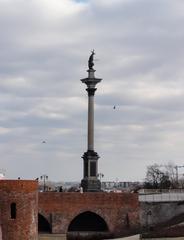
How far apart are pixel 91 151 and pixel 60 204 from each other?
529 centimetres

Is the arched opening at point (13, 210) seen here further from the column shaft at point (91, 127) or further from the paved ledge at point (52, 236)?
the column shaft at point (91, 127)

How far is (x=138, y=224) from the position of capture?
4694 cm

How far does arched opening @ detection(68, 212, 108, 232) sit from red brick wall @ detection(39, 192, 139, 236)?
149cm

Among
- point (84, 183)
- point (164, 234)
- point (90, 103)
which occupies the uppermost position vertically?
point (90, 103)

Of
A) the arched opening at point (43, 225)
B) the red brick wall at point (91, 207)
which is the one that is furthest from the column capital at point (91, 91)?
the arched opening at point (43, 225)

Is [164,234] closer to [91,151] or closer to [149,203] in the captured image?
[149,203]

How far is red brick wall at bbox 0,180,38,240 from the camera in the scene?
29663 millimetres

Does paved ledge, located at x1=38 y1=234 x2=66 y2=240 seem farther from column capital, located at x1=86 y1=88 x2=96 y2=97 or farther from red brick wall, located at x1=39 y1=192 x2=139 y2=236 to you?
column capital, located at x1=86 y1=88 x2=96 y2=97

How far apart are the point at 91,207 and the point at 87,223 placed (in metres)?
3.60

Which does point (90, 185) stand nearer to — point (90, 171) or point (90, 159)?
point (90, 171)

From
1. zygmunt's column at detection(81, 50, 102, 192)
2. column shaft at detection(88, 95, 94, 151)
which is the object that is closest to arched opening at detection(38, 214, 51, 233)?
zygmunt's column at detection(81, 50, 102, 192)

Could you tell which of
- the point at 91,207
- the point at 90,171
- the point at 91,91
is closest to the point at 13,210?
the point at 91,207

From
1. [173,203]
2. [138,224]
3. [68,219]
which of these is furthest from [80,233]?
[173,203]

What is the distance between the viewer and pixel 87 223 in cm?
5062
